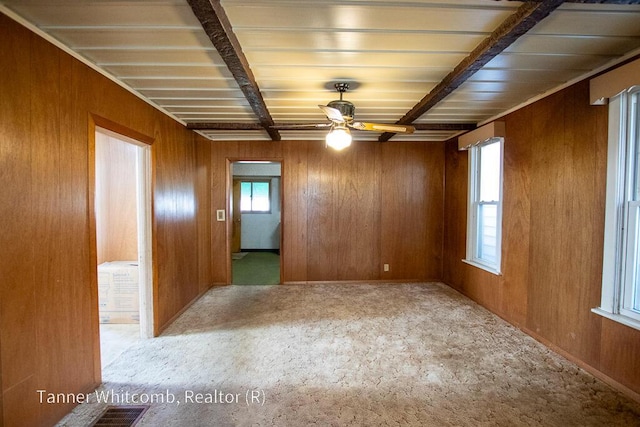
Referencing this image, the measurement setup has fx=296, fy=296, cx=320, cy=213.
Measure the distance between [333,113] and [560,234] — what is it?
7.27ft

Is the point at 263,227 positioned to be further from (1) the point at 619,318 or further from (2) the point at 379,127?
(1) the point at 619,318

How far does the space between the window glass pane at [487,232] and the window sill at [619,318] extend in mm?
1333

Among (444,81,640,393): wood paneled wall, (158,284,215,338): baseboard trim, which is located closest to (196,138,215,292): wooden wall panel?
(158,284,215,338): baseboard trim

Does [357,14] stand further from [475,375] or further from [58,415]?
[58,415]

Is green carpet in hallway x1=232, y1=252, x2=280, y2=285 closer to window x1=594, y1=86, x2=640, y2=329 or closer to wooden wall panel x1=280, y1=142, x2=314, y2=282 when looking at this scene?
wooden wall panel x1=280, y1=142, x2=314, y2=282

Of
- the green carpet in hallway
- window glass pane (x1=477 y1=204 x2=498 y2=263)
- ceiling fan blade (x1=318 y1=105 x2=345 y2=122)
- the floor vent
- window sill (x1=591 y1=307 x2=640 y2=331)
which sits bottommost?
the green carpet in hallway

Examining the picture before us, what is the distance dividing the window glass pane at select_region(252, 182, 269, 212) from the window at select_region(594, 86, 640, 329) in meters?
6.86

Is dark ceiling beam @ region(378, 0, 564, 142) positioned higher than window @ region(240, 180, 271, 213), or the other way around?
dark ceiling beam @ region(378, 0, 564, 142)

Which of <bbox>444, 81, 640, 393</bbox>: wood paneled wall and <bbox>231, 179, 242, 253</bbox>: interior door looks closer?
<bbox>444, 81, 640, 393</bbox>: wood paneled wall

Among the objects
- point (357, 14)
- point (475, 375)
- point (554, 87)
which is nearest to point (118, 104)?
point (357, 14)

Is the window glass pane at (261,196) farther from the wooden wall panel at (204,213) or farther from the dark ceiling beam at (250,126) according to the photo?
the dark ceiling beam at (250,126)

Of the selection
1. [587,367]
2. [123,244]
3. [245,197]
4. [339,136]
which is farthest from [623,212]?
[245,197]

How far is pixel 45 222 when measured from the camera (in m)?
1.70

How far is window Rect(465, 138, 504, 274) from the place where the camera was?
11.4ft
